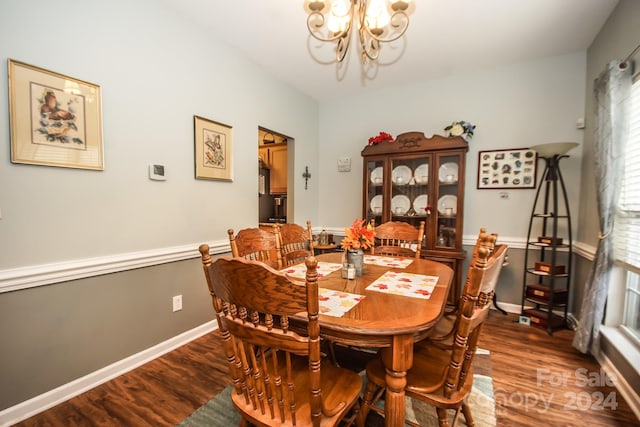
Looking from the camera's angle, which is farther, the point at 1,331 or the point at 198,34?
the point at 198,34

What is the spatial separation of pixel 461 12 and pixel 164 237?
2.86m

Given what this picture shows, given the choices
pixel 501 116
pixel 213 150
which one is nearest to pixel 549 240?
pixel 501 116

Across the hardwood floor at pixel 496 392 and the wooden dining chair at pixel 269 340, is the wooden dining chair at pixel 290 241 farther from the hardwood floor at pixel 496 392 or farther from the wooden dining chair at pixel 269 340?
the wooden dining chair at pixel 269 340

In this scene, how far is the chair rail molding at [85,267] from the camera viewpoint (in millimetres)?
1420

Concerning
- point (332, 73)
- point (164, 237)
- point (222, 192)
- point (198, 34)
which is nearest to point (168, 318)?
point (164, 237)

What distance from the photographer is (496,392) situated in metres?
1.67

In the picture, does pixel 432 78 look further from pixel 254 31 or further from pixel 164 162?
pixel 164 162

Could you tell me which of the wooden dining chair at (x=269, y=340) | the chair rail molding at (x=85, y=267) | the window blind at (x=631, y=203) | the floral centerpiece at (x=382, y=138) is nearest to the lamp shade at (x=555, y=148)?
the window blind at (x=631, y=203)

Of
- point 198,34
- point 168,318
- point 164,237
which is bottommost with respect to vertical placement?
point 168,318

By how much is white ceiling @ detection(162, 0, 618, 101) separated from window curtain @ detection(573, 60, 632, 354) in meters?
0.65

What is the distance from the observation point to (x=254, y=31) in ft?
7.75

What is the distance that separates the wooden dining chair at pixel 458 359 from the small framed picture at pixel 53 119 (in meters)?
2.01

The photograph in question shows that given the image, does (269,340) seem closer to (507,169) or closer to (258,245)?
(258,245)

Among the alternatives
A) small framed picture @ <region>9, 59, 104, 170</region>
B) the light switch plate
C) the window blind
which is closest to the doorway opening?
the light switch plate
